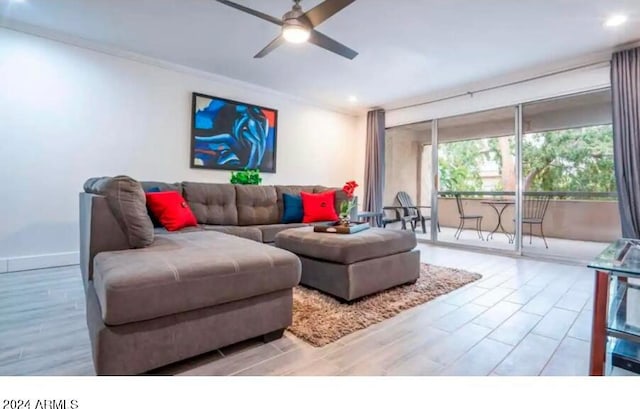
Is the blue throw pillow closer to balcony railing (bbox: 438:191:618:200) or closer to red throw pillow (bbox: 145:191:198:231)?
red throw pillow (bbox: 145:191:198:231)

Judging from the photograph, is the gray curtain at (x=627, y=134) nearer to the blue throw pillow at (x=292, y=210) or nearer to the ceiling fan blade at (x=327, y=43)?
the ceiling fan blade at (x=327, y=43)

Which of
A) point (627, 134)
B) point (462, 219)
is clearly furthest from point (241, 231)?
point (462, 219)

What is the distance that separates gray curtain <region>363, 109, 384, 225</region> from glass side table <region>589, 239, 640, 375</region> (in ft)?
13.3

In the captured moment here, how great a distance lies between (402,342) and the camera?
1.66 meters

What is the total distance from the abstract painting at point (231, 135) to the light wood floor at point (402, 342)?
7.11 feet

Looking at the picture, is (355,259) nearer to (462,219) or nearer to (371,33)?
(371,33)

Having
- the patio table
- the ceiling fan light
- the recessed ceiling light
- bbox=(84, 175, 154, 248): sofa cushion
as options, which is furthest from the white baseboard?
the patio table

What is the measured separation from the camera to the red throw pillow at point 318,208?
3.73m

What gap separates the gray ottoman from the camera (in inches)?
84.2

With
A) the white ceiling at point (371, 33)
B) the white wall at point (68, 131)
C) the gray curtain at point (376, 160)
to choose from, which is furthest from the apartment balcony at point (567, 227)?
the white wall at point (68, 131)

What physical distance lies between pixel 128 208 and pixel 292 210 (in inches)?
84.8

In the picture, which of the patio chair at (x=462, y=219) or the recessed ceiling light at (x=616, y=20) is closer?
the recessed ceiling light at (x=616, y=20)

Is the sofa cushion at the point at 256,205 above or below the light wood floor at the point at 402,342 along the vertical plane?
above
